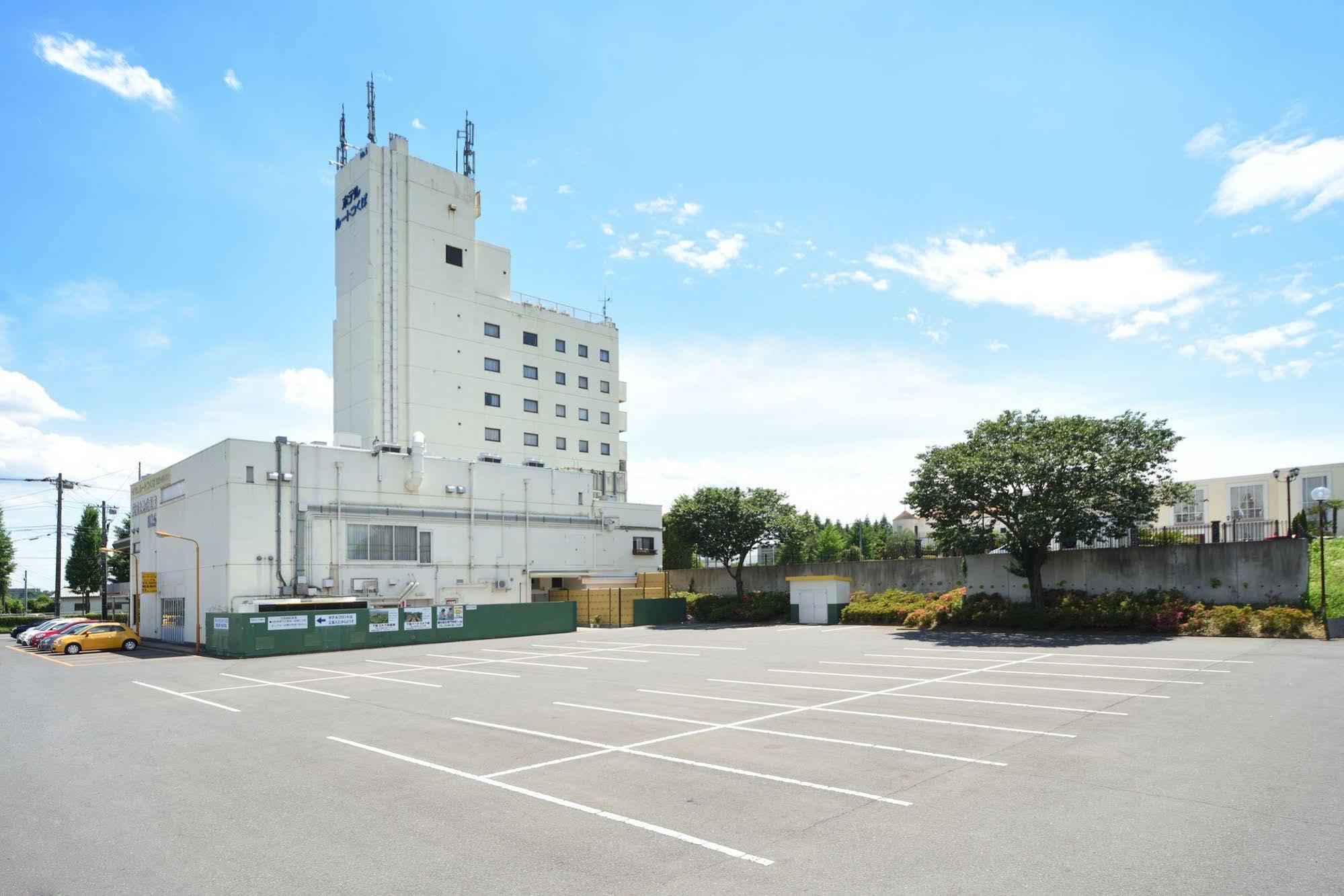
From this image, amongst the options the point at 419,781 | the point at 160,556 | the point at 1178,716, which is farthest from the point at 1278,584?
the point at 160,556

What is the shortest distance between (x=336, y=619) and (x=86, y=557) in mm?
61446

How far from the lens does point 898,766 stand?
34.9 ft

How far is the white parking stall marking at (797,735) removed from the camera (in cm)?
1113

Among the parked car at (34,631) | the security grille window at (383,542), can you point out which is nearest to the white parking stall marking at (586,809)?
the security grille window at (383,542)

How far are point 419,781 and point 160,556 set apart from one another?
1624 inches

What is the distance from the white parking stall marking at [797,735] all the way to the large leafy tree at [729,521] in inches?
1181

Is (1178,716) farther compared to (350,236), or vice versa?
(350,236)

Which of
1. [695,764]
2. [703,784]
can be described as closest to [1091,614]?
[695,764]

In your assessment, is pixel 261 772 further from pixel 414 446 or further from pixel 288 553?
pixel 414 446

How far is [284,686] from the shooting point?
21859mm

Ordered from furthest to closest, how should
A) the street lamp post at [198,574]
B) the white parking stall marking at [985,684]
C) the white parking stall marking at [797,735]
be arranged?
1. the street lamp post at [198,574]
2. the white parking stall marking at [985,684]
3. the white parking stall marking at [797,735]

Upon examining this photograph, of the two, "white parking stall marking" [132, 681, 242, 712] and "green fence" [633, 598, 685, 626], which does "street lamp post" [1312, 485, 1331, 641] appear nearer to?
"green fence" [633, 598, 685, 626]

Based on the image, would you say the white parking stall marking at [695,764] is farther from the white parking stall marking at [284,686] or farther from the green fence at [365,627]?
the green fence at [365,627]

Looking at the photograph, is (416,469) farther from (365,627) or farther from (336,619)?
(336,619)
